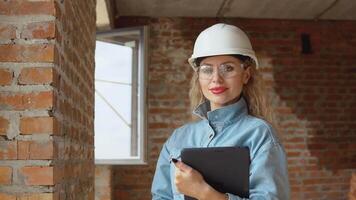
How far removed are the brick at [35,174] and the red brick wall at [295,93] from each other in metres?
3.30

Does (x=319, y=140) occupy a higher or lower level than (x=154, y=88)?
lower

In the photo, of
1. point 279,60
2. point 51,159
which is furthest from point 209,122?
point 279,60

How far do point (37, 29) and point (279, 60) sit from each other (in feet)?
12.5

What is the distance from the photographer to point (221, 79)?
1.52m

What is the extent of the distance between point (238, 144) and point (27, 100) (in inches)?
28.3

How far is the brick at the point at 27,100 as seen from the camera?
5.26 feet

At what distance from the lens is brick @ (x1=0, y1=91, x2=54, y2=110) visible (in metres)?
1.60

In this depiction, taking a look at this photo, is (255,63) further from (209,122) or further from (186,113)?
(186,113)

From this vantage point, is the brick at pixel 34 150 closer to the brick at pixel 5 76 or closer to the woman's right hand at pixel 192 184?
the brick at pixel 5 76

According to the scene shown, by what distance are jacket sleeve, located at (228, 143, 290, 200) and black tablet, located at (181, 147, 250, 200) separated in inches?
1.1

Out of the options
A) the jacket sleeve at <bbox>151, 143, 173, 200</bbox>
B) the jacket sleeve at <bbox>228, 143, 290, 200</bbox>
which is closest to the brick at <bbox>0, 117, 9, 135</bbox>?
the jacket sleeve at <bbox>151, 143, 173, 200</bbox>

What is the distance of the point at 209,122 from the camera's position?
1.58m

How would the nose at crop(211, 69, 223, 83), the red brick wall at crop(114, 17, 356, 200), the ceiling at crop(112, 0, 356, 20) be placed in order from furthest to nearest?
the red brick wall at crop(114, 17, 356, 200) < the ceiling at crop(112, 0, 356, 20) < the nose at crop(211, 69, 223, 83)

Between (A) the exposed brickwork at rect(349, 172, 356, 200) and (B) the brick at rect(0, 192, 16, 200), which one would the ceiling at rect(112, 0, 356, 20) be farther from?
(B) the brick at rect(0, 192, 16, 200)
